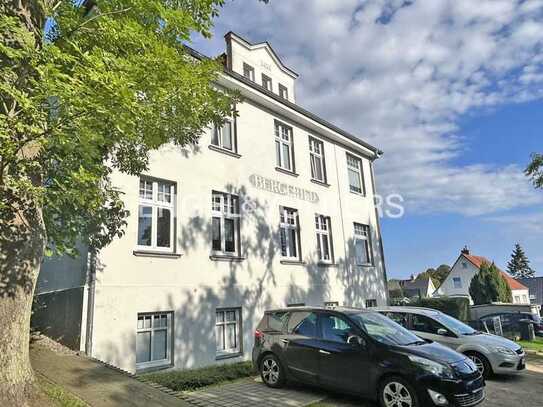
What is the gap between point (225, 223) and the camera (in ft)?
41.4

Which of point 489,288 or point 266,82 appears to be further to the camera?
point 489,288

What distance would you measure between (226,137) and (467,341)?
9292 millimetres

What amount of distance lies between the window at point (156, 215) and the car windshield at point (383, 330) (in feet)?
18.2

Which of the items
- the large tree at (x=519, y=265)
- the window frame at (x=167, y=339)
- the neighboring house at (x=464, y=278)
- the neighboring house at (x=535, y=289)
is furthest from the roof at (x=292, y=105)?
the large tree at (x=519, y=265)

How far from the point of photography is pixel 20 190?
5.09 meters

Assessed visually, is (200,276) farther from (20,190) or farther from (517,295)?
(517,295)

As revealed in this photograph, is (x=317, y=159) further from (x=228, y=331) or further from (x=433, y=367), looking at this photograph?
(x=433, y=367)

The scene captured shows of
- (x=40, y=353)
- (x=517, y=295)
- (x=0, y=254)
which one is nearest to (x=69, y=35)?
(x=0, y=254)

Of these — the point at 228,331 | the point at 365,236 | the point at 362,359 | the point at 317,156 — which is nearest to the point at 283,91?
the point at 317,156

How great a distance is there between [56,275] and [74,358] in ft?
10.6

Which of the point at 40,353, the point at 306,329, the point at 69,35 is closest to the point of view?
the point at 69,35

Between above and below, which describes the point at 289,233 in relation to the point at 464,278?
above

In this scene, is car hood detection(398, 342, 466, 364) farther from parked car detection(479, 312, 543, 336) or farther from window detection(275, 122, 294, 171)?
parked car detection(479, 312, 543, 336)

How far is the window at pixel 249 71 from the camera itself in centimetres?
1686
